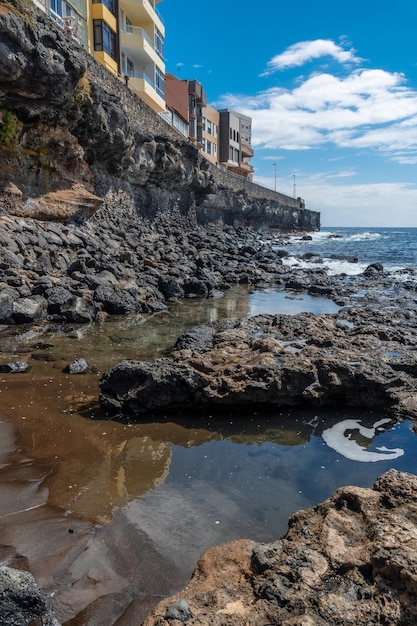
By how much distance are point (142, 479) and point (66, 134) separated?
19294mm

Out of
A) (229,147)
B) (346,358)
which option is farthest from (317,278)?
(229,147)

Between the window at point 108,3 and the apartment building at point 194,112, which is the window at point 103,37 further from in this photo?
the apartment building at point 194,112

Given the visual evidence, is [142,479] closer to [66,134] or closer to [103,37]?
[66,134]

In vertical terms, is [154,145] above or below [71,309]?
above

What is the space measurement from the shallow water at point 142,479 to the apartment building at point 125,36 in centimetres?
2612

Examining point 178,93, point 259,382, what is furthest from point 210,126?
point 259,382

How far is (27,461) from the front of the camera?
213 inches

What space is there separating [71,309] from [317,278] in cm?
1709

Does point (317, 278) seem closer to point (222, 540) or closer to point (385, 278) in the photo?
point (385, 278)

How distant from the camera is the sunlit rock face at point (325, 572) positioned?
8.55 feet

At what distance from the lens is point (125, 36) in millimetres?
34781

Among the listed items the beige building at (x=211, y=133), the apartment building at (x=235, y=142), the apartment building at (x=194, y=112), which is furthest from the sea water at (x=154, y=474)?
the apartment building at (x=235, y=142)

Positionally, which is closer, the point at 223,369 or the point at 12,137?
the point at 223,369

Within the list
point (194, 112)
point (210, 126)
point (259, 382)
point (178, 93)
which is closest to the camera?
point (259, 382)
